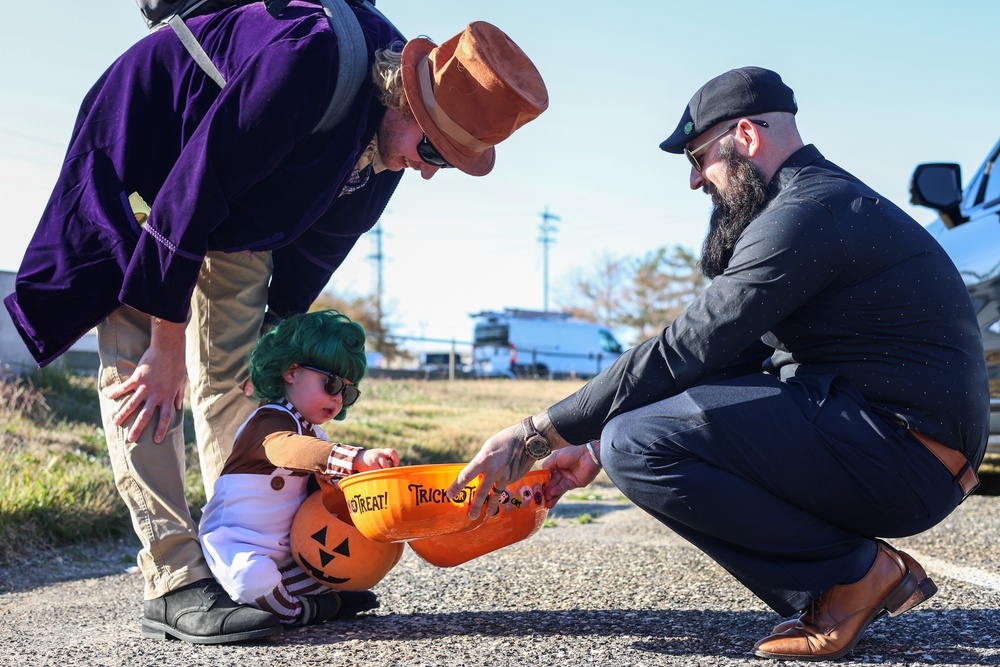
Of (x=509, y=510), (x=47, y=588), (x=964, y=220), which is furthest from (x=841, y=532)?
(x=964, y=220)

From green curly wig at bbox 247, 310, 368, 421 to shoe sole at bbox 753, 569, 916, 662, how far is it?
1.47 metres

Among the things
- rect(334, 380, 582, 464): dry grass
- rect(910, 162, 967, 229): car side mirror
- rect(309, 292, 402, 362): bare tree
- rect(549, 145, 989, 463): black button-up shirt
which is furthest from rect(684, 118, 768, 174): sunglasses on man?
rect(309, 292, 402, 362): bare tree

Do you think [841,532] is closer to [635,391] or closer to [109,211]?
[635,391]

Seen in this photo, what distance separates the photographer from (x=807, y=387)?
2.39 m

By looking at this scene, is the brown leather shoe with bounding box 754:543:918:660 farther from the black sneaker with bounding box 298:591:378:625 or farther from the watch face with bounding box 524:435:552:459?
the black sneaker with bounding box 298:591:378:625

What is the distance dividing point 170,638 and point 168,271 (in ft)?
3.49

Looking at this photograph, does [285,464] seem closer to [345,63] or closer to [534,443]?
[534,443]

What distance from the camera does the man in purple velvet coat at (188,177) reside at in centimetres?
263

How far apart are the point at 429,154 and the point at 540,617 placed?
1.48 metres

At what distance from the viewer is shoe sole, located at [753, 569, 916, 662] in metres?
2.27

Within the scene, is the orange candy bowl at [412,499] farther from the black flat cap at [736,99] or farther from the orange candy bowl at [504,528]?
the black flat cap at [736,99]

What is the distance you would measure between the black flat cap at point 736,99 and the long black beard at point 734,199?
9 cm

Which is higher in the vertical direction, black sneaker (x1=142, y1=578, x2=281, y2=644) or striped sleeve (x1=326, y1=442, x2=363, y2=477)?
striped sleeve (x1=326, y1=442, x2=363, y2=477)

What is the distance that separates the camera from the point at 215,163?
8.61 feet
